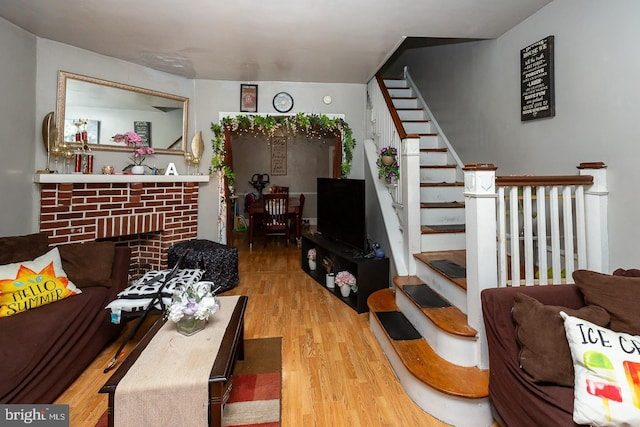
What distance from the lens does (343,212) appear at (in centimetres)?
349

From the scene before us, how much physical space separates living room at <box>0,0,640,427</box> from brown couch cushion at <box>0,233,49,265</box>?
0.51m

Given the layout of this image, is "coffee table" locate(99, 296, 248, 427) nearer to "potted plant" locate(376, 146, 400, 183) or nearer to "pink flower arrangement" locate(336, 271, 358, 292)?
"pink flower arrangement" locate(336, 271, 358, 292)

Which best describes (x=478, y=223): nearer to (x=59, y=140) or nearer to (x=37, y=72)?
Result: (x=59, y=140)

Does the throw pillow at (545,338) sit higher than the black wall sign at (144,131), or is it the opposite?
the black wall sign at (144,131)

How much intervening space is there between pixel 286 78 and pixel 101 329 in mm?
3332

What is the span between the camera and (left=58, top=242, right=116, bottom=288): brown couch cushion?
2.22 meters

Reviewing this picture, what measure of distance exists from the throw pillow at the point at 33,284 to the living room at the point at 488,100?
2.68ft

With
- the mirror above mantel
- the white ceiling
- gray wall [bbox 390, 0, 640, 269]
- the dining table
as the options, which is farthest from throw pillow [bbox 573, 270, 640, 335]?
the dining table

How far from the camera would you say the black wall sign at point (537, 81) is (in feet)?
7.39

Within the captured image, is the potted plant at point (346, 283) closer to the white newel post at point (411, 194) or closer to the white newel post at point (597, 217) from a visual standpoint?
the white newel post at point (411, 194)

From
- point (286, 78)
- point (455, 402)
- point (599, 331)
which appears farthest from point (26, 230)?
point (599, 331)

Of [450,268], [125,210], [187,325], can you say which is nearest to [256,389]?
[187,325]

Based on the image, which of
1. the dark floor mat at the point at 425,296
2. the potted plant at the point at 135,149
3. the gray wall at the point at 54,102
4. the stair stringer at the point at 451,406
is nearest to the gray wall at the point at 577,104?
the dark floor mat at the point at 425,296

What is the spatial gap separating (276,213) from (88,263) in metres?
3.50
